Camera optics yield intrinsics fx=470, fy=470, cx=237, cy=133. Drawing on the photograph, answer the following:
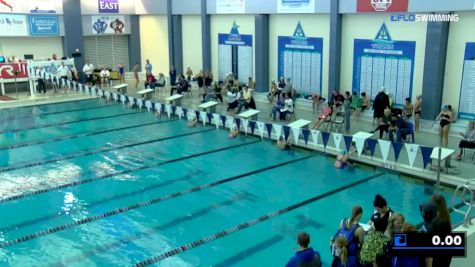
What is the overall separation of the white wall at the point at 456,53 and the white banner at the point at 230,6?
805cm

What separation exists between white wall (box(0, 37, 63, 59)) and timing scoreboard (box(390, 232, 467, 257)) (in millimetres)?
21257

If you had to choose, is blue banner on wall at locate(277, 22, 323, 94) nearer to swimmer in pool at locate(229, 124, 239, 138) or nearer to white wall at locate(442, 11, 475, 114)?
white wall at locate(442, 11, 475, 114)

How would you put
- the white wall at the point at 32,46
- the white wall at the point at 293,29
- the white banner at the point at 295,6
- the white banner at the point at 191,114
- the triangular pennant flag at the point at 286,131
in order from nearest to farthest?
the triangular pennant flag at the point at 286,131 → the white banner at the point at 191,114 → the white banner at the point at 295,6 → the white wall at the point at 293,29 → the white wall at the point at 32,46

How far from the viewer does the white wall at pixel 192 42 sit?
20875 mm

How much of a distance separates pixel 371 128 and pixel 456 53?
2.86 metres

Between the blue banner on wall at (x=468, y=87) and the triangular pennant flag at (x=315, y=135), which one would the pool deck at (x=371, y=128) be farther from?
the triangular pennant flag at (x=315, y=135)

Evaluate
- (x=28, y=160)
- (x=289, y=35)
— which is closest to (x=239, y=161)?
(x=28, y=160)

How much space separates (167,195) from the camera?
858cm

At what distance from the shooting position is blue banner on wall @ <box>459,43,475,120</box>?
38.8 ft

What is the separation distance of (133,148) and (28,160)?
94.4 inches

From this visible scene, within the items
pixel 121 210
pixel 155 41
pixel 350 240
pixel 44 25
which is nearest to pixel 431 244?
pixel 350 240

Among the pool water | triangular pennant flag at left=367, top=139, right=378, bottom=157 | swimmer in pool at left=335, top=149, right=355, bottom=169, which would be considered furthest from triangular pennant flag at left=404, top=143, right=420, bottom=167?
swimmer in pool at left=335, top=149, right=355, bottom=169

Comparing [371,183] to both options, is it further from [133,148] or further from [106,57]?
[106,57]

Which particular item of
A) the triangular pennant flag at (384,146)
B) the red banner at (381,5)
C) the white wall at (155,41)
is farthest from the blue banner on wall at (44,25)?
the triangular pennant flag at (384,146)
